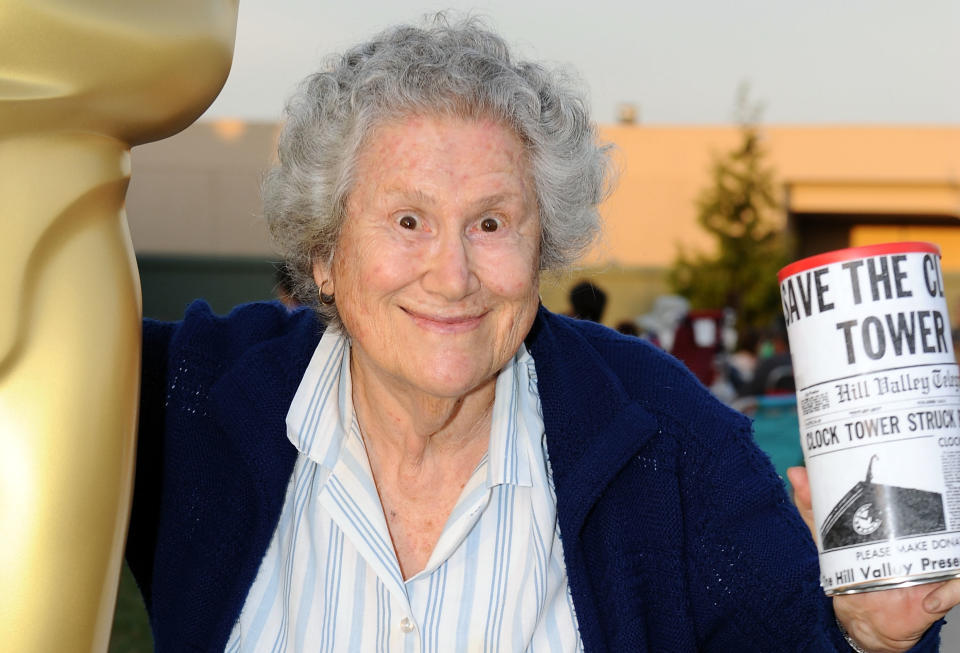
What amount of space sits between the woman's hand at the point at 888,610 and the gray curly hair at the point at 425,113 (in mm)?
650

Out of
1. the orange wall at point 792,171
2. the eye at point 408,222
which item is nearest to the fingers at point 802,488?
the eye at point 408,222

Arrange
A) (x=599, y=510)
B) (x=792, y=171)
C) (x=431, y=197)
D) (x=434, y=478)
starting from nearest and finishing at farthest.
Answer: (x=431, y=197)
(x=599, y=510)
(x=434, y=478)
(x=792, y=171)

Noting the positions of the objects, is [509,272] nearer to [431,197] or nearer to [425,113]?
[431,197]

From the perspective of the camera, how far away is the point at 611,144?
6.97ft

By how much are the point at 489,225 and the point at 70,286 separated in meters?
0.72

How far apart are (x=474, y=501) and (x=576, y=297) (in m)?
4.11

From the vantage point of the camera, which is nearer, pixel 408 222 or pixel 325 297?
pixel 408 222

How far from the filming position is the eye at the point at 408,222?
5.66 ft

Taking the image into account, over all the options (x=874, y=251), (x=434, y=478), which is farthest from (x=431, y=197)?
(x=874, y=251)

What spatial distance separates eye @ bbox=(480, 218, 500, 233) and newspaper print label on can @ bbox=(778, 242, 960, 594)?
1.91 ft

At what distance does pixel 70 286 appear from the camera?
49.1 inches

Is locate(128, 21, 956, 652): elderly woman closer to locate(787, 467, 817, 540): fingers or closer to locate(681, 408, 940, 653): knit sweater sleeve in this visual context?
locate(681, 408, 940, 653): knit sweater sleeve

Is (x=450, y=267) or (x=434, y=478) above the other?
(x=450, y=267)

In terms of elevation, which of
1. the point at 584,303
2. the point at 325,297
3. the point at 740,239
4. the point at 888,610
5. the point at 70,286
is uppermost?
the point at 740,239
